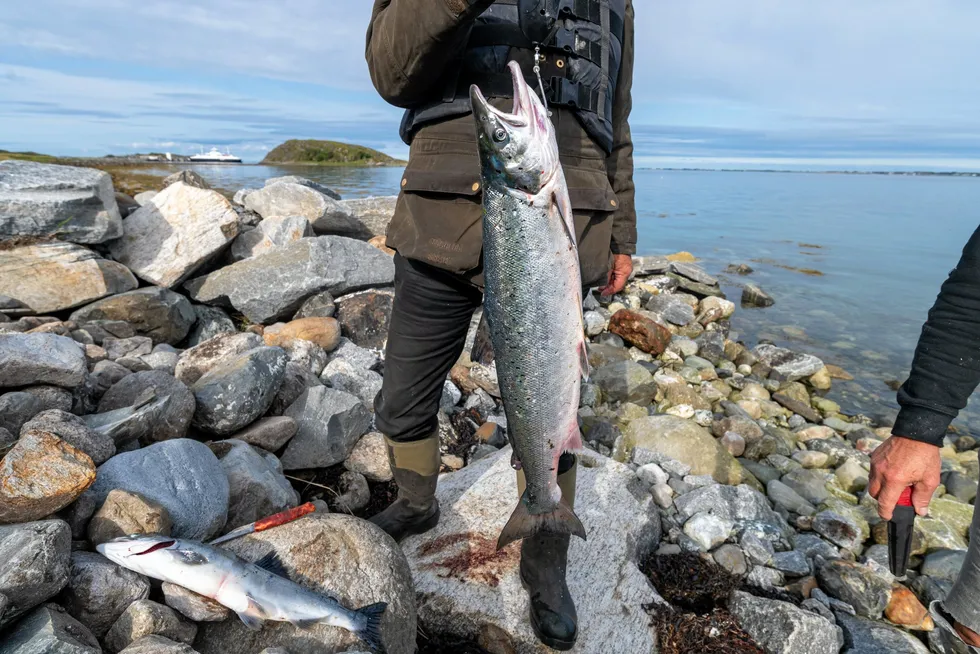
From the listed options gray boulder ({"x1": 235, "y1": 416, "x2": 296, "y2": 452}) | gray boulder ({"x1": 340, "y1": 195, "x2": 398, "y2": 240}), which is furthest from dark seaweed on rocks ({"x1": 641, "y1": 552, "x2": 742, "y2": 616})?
gray boulder ({"x1": 340, "y1": 195, "x2": 398, "y2": 240})

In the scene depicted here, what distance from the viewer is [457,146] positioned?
9.24ft

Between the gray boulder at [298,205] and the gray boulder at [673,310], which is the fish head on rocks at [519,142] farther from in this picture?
the gray boulder at [673,310]

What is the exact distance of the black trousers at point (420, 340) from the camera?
3.09m

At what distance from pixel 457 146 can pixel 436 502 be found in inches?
98.2

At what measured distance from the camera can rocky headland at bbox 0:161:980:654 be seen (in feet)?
9.18

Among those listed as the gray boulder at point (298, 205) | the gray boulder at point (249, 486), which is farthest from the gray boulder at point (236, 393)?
the gray boulder at point (298, 205)

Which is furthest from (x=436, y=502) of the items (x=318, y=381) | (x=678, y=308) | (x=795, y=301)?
(x=795, y=301)

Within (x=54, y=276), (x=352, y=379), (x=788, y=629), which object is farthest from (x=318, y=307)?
(x=788, y=629)

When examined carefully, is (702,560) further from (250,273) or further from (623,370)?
(250,273)

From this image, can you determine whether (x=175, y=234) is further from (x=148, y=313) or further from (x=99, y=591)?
(x=99, y=591)

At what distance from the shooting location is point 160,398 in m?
4.13

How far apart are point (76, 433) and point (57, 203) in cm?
570

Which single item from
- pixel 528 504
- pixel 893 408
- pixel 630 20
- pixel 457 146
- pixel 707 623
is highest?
pixel 630 20

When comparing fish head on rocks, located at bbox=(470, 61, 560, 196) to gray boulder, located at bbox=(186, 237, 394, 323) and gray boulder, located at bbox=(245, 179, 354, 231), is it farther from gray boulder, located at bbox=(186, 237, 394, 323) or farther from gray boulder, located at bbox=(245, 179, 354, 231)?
gray boulder, located at bbox=(245, 179, 354, 231)
